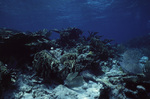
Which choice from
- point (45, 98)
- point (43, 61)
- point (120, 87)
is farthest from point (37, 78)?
point (120, 87)

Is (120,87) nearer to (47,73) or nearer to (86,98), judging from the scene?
(86,98)

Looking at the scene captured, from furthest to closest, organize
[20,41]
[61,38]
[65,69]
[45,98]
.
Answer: [61,38] → [20,41] → [65,69] → [45,98]

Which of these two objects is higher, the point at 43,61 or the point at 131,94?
the point at 43,61

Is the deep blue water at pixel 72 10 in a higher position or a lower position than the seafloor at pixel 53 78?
higher

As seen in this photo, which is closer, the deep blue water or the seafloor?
the seafloor

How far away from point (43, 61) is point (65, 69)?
839mm

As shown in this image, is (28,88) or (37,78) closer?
(28,88)

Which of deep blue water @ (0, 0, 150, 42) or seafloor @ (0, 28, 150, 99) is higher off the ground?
deep blue water @ (0, 0, 150, 42)

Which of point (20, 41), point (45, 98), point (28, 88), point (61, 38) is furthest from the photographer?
point (61, 38)

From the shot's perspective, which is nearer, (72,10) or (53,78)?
(53,78)

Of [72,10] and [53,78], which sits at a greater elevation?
[72,10]

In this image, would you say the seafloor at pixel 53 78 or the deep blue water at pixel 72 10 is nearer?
the seafloor at pixel 53 78

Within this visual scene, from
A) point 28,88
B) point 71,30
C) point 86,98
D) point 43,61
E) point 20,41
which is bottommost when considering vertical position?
point 86,98

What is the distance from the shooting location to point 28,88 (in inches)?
108
